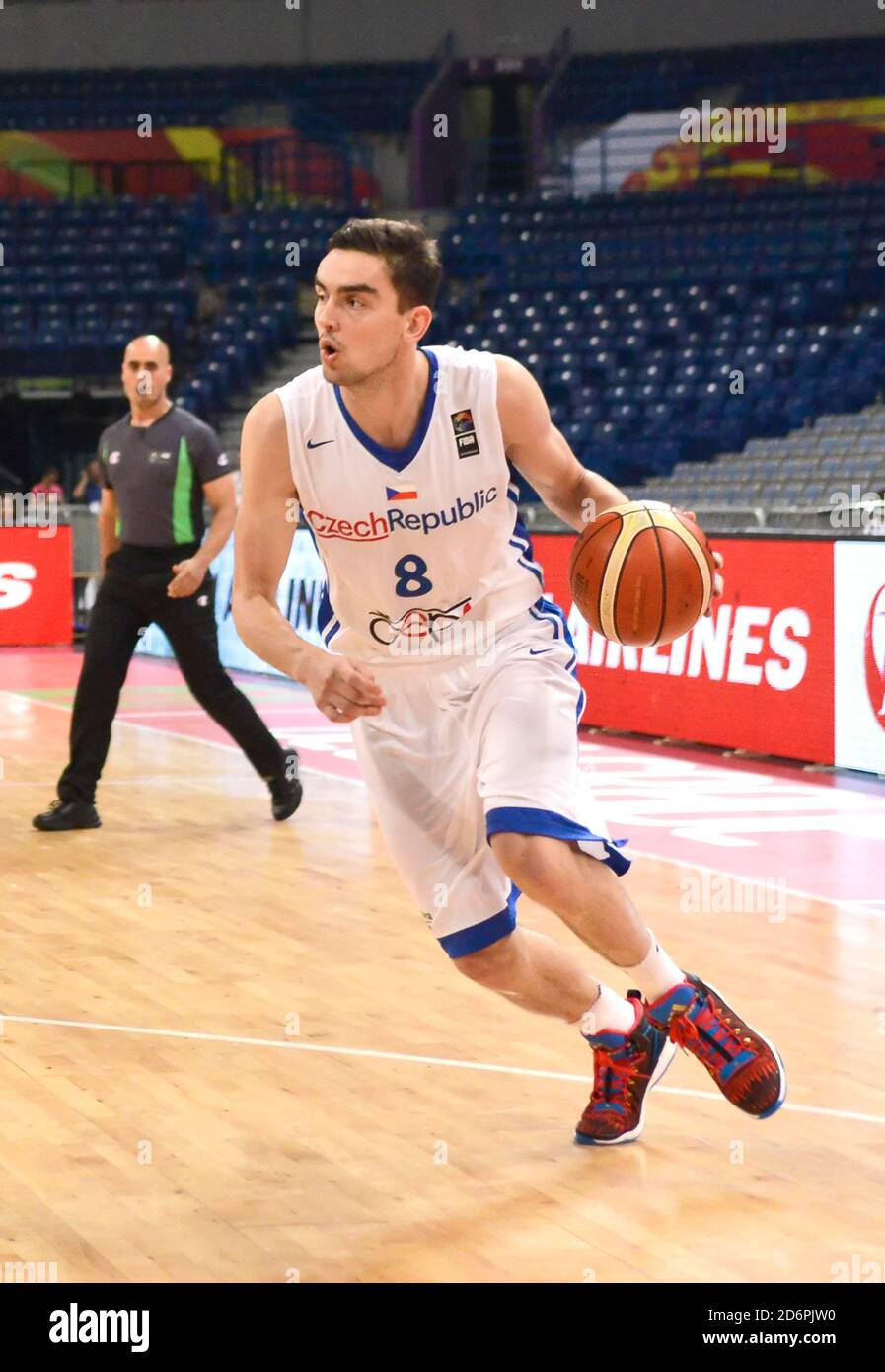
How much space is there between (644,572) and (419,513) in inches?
20.5

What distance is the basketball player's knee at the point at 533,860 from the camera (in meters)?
4.01

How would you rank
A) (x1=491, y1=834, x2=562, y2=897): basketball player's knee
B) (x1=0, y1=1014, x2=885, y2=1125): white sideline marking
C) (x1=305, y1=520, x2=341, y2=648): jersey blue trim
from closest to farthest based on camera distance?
(x1=491, y1=834, x2=562, y2=897): basketball player's knee → (x1=305, y1=520, x2=341, y2=648): jersey blue trim → (x1=0, y1=1014, x2=885, y2=1125): white sideline marking

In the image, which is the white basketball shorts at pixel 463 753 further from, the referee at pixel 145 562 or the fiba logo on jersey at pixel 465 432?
the referee at pixel 145 562

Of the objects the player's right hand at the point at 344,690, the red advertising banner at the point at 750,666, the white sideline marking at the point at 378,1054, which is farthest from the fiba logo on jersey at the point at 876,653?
the player's right hand at the point at 344,690

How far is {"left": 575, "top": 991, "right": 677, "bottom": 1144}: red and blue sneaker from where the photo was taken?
437 centimetres

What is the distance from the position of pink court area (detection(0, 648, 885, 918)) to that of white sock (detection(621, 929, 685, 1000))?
2.88m

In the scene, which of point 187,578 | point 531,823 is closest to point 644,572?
point 531,823

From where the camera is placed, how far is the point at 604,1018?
4398 mm

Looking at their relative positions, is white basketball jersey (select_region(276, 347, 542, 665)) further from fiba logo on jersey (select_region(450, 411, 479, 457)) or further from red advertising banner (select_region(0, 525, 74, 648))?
red advertising banner (select_region(0, 525, 74, 648))

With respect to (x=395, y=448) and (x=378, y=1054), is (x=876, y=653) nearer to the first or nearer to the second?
(x=378, y=1054)

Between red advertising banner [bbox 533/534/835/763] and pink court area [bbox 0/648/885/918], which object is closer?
pink court area [bbox 0/648/885/918]

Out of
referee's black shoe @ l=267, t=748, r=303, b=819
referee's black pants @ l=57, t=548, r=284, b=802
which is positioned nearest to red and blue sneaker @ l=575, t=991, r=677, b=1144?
referee's black pants @ l=57, t=548, r=284, b=802

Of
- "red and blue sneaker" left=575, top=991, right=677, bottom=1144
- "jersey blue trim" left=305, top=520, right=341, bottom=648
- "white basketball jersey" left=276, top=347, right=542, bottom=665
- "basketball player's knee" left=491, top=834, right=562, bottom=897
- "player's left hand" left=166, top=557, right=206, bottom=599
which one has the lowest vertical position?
"red and blue sneaker" left=575, top=991, right=677, bottom=1144

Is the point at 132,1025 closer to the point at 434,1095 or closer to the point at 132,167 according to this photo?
the point at 434,1095
